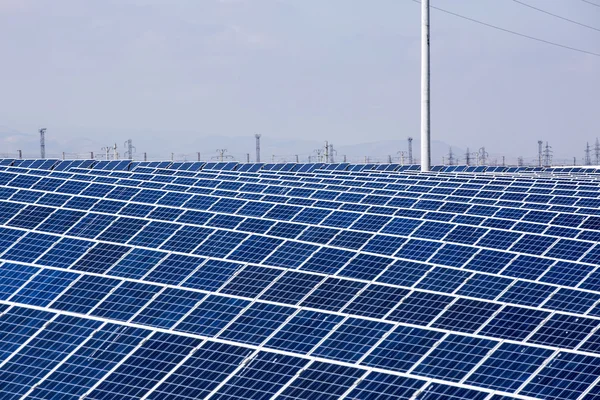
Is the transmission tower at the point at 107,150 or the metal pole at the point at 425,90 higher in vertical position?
the metal pole at the point at 425,90

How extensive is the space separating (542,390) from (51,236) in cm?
2382

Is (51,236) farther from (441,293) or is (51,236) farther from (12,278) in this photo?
(441,293)

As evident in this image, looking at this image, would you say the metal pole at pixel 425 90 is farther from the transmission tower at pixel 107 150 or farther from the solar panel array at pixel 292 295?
the transmission tower at pixel 107 150

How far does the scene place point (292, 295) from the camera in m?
31.3

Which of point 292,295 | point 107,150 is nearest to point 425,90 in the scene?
point 292,295

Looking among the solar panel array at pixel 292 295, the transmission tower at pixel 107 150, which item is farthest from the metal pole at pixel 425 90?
the transmission tower at pixel 107 150

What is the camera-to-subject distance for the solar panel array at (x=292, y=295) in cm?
2538

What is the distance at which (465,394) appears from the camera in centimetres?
2362

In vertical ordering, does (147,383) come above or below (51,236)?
below

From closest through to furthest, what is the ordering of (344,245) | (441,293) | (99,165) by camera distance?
(441,293) → (344,245) → (99,165)

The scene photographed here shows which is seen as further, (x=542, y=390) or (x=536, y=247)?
(x=536, y=247)

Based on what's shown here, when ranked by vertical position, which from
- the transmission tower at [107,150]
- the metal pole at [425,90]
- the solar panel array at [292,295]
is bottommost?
the solar panel array at [292,295]

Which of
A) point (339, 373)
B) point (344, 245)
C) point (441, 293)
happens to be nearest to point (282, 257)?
point (344, 245)

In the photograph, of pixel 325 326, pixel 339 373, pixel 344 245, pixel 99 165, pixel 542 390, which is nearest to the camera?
pixel 542 390
